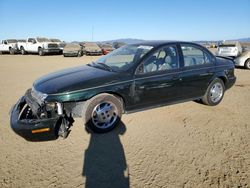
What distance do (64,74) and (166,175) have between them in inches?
108

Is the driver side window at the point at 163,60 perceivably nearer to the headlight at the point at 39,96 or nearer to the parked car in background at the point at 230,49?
the headlight at the point at 39,96

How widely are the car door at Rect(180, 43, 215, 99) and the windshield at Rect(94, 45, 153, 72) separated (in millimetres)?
923

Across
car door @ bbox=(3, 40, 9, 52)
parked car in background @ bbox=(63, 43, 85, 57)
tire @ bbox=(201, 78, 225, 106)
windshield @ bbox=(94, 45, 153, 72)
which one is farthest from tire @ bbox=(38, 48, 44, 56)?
tire @ bbox=(201, 78, 225, 106)

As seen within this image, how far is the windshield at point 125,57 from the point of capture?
4293 mm

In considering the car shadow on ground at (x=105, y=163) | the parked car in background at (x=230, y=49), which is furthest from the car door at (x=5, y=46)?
the car shadow on ground at (x=105, y=163)

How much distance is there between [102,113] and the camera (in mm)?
3943

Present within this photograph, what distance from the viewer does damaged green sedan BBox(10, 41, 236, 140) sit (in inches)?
140

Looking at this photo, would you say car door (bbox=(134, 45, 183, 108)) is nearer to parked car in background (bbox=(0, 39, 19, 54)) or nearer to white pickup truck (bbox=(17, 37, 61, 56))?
white pickup truck (bbox=(17, 37, 61, 56))

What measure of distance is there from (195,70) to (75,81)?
265 cm

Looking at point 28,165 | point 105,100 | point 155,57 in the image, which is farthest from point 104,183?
point 155,57

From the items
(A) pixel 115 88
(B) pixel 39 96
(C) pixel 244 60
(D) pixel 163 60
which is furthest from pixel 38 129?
(C) pixel 244 60

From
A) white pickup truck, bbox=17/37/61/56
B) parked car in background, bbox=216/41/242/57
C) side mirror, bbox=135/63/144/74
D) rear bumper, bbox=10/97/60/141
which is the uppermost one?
white pickup truck, bbox=17/37/61/56

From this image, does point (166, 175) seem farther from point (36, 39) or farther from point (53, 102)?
point (36, 39)

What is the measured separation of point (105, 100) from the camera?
3.89m
